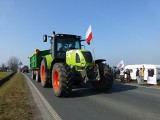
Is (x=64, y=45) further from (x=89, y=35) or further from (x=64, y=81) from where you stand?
(x=64, y=81)

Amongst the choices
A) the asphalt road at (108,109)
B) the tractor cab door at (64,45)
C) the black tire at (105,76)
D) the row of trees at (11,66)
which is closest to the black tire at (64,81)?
the asphalt road at (108,109)

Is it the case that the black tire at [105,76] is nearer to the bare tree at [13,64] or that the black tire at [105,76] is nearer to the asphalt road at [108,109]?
the asphalt road at [108,109]

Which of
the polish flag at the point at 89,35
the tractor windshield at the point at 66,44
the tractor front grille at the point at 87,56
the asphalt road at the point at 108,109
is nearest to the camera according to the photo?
the asphalt road at the point at 108,109

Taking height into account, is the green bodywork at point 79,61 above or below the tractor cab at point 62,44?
below

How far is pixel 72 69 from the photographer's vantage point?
508 inches

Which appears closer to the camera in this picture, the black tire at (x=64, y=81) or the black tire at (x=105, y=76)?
the black tire at (x=64, y=81)

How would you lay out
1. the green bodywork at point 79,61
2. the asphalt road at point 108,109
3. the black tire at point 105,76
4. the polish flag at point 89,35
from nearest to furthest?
the asphalt road at point 108,109 < the green bodywork at point 79,61 < the black tire at point 105,76 < the polish flag at point 89,35

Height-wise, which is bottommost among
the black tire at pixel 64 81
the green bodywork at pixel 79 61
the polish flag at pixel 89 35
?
the black tire at pixel 64 81

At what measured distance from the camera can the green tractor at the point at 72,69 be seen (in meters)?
12.4

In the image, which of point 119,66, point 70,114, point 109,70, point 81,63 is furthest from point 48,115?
point 119,66

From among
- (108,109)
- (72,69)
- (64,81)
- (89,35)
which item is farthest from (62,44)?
(108,109)

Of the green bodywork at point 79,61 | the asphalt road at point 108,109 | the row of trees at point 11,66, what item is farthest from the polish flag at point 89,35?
the row of trees at point 11,66

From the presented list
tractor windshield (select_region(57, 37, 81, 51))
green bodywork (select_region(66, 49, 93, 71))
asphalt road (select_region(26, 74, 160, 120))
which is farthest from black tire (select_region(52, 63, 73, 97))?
tractor windshield (select_region(57, 37, 81, 51))

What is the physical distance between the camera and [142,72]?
2422cm
